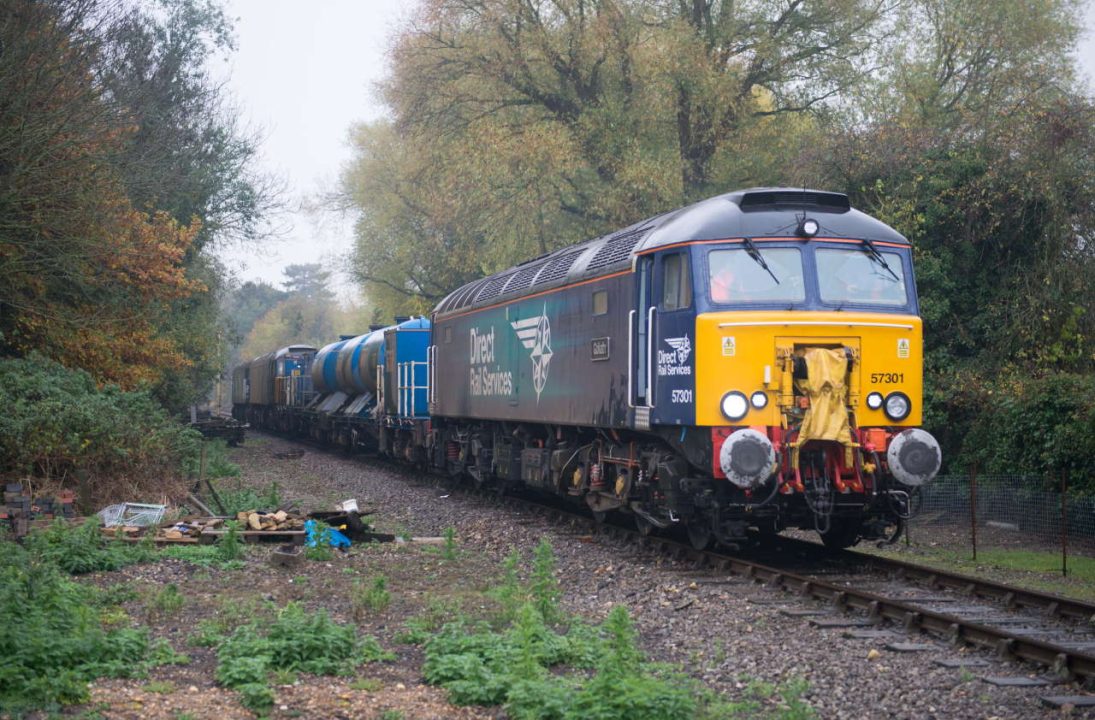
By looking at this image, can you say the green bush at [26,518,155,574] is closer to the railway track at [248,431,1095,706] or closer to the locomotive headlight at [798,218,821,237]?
the railway track at [248,431,1095,706]

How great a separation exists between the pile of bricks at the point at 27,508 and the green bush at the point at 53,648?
4006mm

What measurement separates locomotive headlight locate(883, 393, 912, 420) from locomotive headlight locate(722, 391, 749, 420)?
4.91 ft

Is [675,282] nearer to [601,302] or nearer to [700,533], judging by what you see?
[601,302]

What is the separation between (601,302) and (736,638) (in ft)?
18.7

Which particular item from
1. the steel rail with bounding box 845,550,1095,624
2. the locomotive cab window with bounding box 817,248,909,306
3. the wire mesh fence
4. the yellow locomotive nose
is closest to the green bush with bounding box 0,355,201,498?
the yellow locomotive nose

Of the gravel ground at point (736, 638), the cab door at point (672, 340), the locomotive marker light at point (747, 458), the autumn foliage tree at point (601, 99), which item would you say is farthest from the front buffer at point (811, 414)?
the autumn foliage tree at point (601, 99)

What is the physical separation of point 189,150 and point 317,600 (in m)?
25.3

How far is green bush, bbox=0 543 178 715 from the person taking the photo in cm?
671

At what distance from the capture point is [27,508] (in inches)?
526

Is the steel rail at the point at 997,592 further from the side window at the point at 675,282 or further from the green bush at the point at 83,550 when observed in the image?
the green bush at the point at 83,550

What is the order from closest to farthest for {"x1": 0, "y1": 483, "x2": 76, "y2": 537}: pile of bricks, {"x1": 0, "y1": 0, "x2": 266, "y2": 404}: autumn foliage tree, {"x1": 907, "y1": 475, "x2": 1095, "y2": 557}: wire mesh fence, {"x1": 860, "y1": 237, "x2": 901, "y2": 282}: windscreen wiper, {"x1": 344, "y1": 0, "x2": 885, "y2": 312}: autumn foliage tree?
{"x1": 860, "y1": 237, "x2": 901, "y2": 282}: windscreen wiper → {"x1": 0, "y1": 483, "x2": 76, "y2": 537}: pile of bricks → {"x1": 907, "y1": 475, "x2": 1095, "y2": 557}: wire mesh fence → {"x1": 0, "y1": 0, "x2": 266, "y2": 404}: autumn foliage tree → {"x1": 344, "y1": 0, "x2": 885, "y2": 312}: autumn foliage tree

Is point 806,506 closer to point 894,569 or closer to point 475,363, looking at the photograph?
point 894,569

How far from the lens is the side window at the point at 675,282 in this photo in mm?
11891

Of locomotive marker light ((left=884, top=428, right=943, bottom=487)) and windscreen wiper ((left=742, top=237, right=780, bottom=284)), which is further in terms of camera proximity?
windscreen wiper ((left=742, top=237, right=780, bottom=284))
